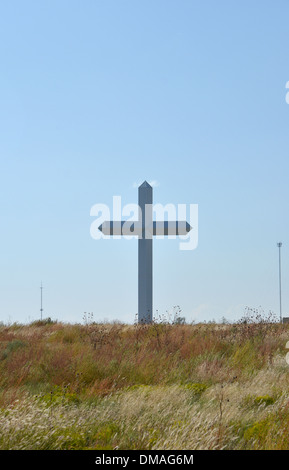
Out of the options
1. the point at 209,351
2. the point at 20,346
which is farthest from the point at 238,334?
the point at 20,346

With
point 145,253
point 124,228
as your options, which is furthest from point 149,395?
point 124,228

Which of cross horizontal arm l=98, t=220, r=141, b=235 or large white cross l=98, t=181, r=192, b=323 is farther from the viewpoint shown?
cross horizontal arm l=98, t=220, r=141, b=235

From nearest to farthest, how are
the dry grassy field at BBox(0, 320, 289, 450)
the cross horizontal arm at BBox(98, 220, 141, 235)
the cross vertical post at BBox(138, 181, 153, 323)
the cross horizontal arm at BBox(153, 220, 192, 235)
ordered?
the dry grassy field at BBox(0, 320, 289, 450) → the cross vertical post at BBox(138, 181, 153, 323) → the cross horizontal arm at BBox(153, 220, 192, 235) → the cross horizontal arm at BBox(98, 220, 141, 235)

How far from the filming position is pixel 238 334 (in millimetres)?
15578

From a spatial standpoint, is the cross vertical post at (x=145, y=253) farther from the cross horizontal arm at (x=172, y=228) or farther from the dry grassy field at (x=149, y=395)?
the dry grassy field at (x=149, y=395)

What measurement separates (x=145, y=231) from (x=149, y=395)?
23557 mm

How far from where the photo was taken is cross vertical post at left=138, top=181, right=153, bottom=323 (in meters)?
30.7

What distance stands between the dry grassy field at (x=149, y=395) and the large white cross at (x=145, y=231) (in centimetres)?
Answer: 1638

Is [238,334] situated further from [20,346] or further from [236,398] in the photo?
[236,398]

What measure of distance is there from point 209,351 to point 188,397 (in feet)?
16.0

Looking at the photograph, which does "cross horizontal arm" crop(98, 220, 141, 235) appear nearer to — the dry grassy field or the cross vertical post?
the cross vertical post

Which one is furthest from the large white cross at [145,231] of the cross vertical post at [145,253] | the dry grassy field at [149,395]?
the dry grassy field at [149,395]

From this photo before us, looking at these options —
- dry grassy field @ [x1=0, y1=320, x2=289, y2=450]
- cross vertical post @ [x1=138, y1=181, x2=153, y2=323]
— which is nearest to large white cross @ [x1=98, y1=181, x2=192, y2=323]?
cross vertical post @ [x1=138, y1=181, x2=153, y2=323]
